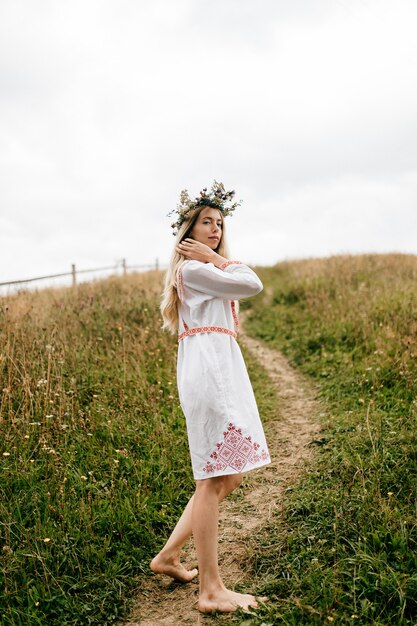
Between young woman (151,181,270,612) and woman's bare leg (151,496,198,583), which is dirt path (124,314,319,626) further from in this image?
young woman (151,181,270,612)

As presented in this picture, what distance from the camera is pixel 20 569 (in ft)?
10.6

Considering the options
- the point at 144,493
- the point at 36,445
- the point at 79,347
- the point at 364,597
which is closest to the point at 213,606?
the point at 364,597

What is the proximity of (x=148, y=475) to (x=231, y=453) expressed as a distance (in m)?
1.68

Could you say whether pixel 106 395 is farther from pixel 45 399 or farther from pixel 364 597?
pixel 364 597

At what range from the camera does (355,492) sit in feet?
12.6

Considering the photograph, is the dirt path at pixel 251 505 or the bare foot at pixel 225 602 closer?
the bare foot at pixel 225 602

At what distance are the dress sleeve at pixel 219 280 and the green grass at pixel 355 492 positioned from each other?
5.65ft

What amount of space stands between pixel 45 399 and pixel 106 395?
0.84 metres

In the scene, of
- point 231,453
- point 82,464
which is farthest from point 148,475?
point 231,453

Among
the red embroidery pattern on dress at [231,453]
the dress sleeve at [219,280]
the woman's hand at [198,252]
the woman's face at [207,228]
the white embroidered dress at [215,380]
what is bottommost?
the red embroidery pattern on dress at [231,453]

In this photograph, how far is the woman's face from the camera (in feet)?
10.4

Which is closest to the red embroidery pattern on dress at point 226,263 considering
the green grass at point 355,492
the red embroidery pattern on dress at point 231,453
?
the red embroidery pattern on dress at point 231,453

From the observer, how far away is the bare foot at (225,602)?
2.95 meters

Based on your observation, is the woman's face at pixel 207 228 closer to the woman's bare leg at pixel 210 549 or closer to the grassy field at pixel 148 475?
the woman's bare leg at pixel 210 549
